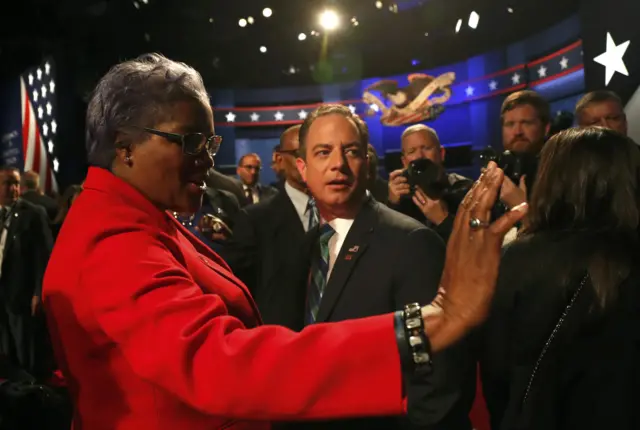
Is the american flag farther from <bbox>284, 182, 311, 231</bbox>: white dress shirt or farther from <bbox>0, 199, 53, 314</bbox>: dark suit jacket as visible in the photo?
<bbox>284, 182, 311, 231</bbox>: white dress shirt

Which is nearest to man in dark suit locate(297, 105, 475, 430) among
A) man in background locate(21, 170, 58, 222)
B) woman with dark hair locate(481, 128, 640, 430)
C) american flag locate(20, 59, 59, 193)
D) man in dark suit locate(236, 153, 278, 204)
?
woman with dark hair locate(481, 128, 640, 430)

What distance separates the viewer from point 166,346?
91 cm

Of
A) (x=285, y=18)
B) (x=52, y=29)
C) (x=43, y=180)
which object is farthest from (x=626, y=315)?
(x=43, y=180)

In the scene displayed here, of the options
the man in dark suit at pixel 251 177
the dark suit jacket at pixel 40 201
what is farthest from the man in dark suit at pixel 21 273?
the man in dark suit at pixel 251 177

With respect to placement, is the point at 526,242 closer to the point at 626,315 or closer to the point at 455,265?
the point at 626,315

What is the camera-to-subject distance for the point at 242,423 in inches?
46.3

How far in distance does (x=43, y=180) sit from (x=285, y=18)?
5172mm

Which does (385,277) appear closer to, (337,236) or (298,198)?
(337,236)

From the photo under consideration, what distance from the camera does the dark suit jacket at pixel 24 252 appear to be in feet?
17.9

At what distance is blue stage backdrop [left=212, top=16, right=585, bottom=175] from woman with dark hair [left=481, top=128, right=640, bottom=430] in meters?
8.93

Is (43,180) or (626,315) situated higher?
(43,180)

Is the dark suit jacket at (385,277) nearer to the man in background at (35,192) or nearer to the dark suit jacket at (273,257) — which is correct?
the dark suit jacket at (273,257)

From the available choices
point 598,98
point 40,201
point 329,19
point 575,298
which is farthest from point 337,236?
point 329,19

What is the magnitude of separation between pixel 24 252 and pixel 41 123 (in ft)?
22.2
